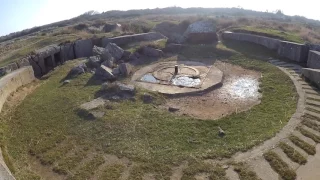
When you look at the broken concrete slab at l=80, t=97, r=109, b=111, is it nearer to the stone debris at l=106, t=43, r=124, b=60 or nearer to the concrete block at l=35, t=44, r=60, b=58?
the stone debris at l=106, t=43, r=124, b=60

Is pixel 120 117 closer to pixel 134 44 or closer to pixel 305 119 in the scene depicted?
pixel 305 119

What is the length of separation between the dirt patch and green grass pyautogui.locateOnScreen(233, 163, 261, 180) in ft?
9.89

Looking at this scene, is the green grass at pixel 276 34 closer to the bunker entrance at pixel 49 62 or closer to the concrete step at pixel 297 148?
the concrete step at pixel 297 148

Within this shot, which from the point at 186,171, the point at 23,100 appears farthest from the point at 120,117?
the point at 23,100

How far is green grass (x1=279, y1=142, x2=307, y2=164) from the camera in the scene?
27.2ft

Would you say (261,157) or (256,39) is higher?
(256,39)

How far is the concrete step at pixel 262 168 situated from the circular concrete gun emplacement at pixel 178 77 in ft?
17.7

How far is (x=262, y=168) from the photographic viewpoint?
8.02 m

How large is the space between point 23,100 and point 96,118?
4156 millimetres

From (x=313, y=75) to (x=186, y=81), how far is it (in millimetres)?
6138

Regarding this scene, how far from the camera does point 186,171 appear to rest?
7.88 meters

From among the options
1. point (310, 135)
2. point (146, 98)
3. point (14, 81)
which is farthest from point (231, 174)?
point (14, 81)

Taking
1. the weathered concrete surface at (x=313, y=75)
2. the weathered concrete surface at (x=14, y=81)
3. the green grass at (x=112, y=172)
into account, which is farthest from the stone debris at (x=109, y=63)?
the weathered concrete surface at (x=313, y=75)

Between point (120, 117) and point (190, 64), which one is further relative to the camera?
point (190, 64)
